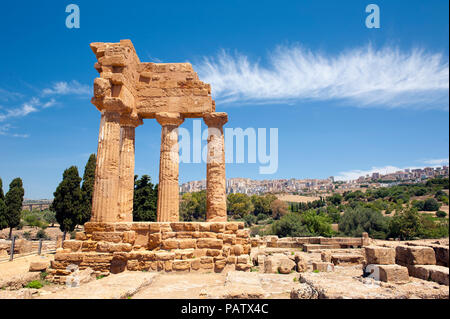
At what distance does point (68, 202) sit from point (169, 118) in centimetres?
1840

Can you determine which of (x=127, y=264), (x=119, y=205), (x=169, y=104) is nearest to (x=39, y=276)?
(x=127, y=264)

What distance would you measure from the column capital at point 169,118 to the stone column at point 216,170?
44.2 inches

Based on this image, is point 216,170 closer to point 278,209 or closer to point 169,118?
point 169,118

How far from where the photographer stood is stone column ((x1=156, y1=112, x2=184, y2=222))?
12.0 meters

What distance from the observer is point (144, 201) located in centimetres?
3123

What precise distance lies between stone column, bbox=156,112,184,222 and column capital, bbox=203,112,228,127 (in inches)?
42.5

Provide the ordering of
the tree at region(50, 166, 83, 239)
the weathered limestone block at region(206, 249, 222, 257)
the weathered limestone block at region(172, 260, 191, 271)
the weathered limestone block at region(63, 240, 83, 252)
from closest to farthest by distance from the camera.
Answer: the weathered limestone block at region(172, 260, 191, 271) → the weathered limestone block at region(63, 240, 83, 252) → the weathered limestone block at region(206, 249, 222, 257) → the tree at region(50, 166, 83, 239)

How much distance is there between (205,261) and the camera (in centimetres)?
993

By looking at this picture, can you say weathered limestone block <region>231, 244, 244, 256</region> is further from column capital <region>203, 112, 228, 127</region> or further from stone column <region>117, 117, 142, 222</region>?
column capital <region>203, 112, 228, 127</region>

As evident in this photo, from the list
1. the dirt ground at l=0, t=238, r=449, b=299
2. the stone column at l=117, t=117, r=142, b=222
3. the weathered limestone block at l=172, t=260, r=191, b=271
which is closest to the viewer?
the dirt ground at l=0, t=238, r=449, b=299

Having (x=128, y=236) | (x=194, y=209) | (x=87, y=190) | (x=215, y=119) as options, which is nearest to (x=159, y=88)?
(x=215, y=119)

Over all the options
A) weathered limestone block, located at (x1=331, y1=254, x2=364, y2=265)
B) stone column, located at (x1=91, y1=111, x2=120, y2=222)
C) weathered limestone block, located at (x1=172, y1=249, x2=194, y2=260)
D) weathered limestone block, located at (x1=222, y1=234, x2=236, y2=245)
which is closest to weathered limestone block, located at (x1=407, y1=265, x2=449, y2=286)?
weathered limestone block, located at (x1=222, y1=234, x2=236, y2=245)

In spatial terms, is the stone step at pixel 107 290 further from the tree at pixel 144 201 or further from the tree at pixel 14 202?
the tree at pixel 14 202
